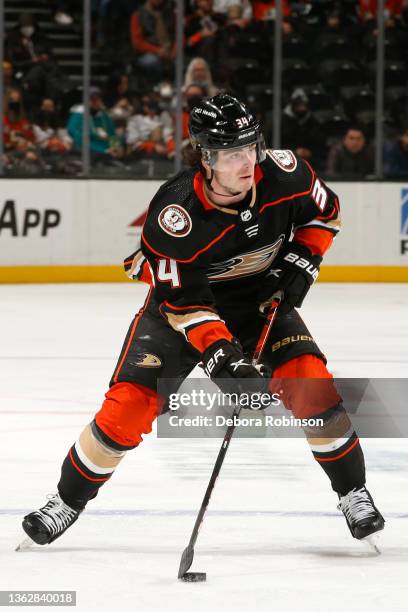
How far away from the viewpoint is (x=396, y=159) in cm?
1178

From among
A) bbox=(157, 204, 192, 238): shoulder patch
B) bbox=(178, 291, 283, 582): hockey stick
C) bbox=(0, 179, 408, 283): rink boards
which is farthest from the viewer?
bbox=(0, 179, 408, 283): rink boards

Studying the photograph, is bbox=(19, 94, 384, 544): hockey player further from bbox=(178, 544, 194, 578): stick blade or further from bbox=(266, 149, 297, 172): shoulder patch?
bbox=(178, 544, 194, 578): stick blade

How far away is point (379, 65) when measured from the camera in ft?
38.8

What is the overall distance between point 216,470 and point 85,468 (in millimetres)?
322

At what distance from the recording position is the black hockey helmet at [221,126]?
10.9ft

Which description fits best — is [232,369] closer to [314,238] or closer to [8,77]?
[314,238]

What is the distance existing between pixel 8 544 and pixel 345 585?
881 millimetres

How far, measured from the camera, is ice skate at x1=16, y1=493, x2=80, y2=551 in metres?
3.42

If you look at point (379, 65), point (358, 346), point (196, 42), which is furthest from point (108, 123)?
point (358, 346)

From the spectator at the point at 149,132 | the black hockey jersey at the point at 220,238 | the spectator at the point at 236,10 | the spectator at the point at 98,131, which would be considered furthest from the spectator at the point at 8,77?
the black hockey jersey at the point at 220,238

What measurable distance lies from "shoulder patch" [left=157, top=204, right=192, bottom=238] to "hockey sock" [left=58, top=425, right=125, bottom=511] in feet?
1.76

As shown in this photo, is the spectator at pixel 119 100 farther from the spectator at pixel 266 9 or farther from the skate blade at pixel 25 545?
the skate blade at pixel 25 545

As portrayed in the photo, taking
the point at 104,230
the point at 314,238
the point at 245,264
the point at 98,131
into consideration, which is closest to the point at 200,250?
the point at 245,264

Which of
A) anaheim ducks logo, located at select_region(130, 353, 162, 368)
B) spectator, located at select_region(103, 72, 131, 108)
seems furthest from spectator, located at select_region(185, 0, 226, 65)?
anaheim ducks logo, located at select_region(130, 353, 162, 368)
